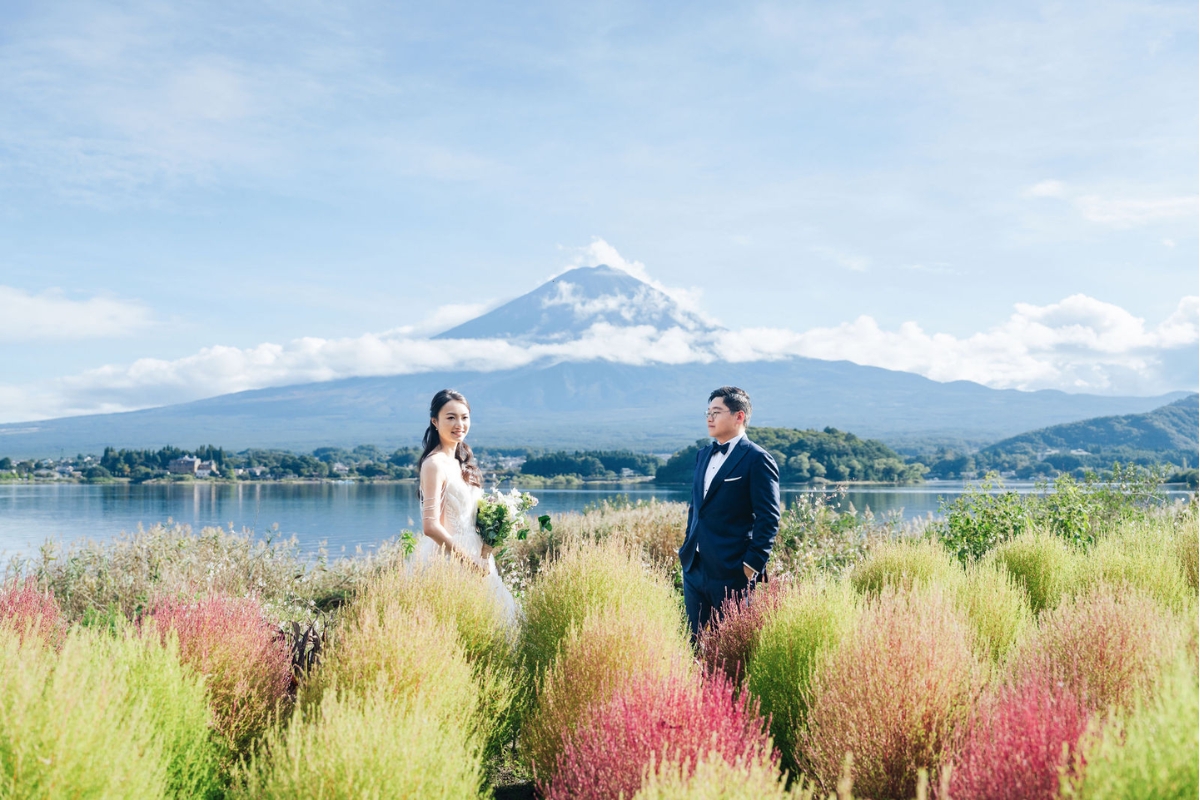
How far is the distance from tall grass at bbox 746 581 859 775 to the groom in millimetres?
922

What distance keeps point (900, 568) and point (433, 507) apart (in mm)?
3839

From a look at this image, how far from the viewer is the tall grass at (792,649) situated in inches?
171

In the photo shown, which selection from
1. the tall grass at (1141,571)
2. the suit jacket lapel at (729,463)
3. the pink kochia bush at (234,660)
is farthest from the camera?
the suit jacket lapel at (729,463)

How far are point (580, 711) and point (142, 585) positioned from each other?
19.2 feet

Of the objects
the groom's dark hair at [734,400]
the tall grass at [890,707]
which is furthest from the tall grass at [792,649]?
the groom's dark hair at [734,400]

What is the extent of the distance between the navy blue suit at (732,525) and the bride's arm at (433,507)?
1.54 m

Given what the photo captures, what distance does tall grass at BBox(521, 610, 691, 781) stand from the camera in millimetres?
3768

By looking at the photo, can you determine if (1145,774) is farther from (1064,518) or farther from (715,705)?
(1064,518)

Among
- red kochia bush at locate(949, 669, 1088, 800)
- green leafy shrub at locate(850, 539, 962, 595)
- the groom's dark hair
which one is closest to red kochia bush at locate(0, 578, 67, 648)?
the groom's dark hair

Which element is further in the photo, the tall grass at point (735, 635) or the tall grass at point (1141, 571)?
the tall grass at point (1141, 571)

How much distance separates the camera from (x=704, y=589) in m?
5.95

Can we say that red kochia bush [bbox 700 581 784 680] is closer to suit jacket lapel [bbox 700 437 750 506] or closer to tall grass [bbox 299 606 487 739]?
suit jacket lapel [bbox 700 437 750 506]

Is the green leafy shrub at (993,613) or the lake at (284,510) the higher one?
the green leafy shrub at (993,613)

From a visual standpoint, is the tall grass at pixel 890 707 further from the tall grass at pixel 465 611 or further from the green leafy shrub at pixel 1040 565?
the green leafy shrub at pixel 1040 565
